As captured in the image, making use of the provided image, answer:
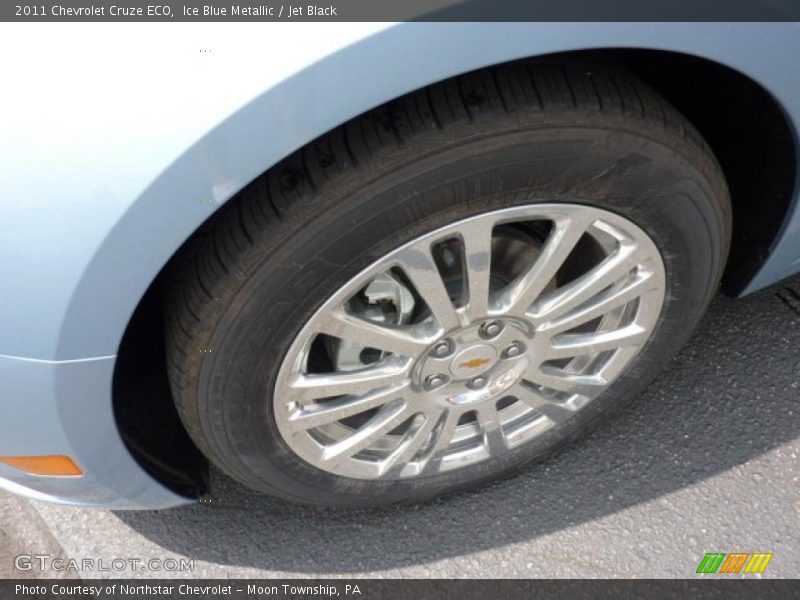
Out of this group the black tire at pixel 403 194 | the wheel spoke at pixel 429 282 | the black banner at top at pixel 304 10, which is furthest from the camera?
the wheel spoke at pixel 429 282

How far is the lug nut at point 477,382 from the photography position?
1471 mm

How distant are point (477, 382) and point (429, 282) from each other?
314 millimetres

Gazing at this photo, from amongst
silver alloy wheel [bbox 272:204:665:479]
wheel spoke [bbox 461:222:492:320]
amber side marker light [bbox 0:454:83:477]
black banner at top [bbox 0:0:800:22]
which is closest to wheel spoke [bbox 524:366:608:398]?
silver alloy wheel [bbox 272:204:665:479]

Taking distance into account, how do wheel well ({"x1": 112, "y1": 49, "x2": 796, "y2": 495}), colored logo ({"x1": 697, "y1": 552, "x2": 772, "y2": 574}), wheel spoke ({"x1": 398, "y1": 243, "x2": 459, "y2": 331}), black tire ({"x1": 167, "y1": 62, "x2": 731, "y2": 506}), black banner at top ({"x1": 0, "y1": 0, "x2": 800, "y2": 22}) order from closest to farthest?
1. black banner at top ({"x1": 0, "y1": 0, "x2": 800, "y2": 22})
2. black tire ({"x1": 167, "y1": 62, "x2": 731, "y2": 506})
3. wheel spoke ({"x1": 398, "y1": 243, "x2": 459, "y2": 331})
4. wheel well ({"x1": 112, "y1": 49, "x2": 796, "y2": 495})
5. colored logo ({"x1": 697, "y1": 552, "x2": 772, "y2": 574})

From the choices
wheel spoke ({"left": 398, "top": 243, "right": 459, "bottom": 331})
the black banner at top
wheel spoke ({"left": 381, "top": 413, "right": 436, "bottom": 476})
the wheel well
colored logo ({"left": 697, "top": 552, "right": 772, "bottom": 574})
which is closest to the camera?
the black banner at top

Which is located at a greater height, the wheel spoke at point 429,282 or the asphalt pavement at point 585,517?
the wheel spoke at point 429,282

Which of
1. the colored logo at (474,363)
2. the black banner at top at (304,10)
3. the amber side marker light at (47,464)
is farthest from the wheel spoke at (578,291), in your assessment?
the amber side marker light at (47,464)

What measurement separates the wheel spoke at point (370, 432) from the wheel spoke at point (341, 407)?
0.04 m

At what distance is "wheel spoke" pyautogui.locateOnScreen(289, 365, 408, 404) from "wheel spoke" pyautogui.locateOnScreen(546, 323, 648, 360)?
1.02 feet

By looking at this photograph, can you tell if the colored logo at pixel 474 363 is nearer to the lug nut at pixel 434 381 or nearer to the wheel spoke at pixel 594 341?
the lug nut at pixel 434 381

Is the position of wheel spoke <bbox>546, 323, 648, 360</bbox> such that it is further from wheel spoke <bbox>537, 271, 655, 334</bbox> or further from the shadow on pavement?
the shadow on pavement

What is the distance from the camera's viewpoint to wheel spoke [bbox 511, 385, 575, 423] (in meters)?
1.54
